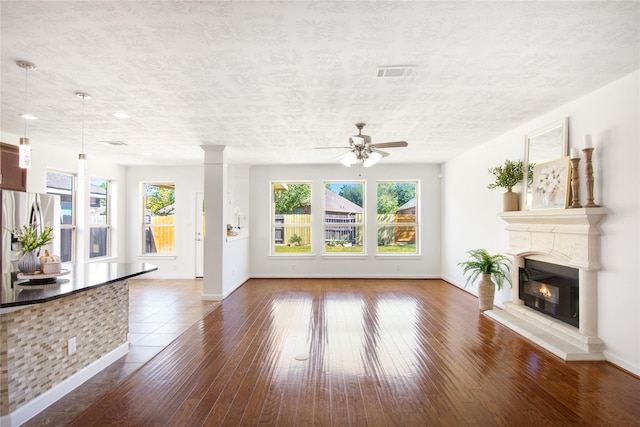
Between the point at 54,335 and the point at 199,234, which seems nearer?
the point at 54,335

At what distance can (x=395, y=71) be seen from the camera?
2.86 metres

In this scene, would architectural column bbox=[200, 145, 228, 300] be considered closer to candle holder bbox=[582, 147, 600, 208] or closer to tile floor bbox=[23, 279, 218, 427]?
tile floor bbox=[23, 279, 218, 427]

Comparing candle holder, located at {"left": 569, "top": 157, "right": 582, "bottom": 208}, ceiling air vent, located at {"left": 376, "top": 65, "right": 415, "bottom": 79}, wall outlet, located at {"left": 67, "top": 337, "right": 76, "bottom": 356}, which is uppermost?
ceiling air vent, located at {"left": 376, "top": 65, "right": 415, "bottom": 79}

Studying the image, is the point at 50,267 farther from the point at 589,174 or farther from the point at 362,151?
the point at 589,174

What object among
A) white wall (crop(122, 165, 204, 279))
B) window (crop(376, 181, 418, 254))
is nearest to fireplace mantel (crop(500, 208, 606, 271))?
window (crop(376, 181, 418, 254))

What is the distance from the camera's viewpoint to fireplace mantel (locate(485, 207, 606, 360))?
323 centimetres

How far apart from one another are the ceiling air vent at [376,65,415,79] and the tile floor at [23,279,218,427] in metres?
3.53

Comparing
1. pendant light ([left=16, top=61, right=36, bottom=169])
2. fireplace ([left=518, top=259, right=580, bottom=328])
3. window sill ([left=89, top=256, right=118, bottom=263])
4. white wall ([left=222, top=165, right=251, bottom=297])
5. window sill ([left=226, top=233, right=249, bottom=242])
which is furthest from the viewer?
white wall ([left=222, top=165, right=251, bottom=297])

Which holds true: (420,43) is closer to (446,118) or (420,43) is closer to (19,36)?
(446,118)

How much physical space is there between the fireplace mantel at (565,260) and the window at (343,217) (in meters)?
3.79

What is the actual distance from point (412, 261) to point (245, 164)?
Result: 451cm

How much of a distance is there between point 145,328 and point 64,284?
6.06ft

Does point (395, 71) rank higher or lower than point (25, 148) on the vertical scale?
higher

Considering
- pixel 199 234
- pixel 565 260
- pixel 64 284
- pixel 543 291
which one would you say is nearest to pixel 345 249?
pixel 199 234
